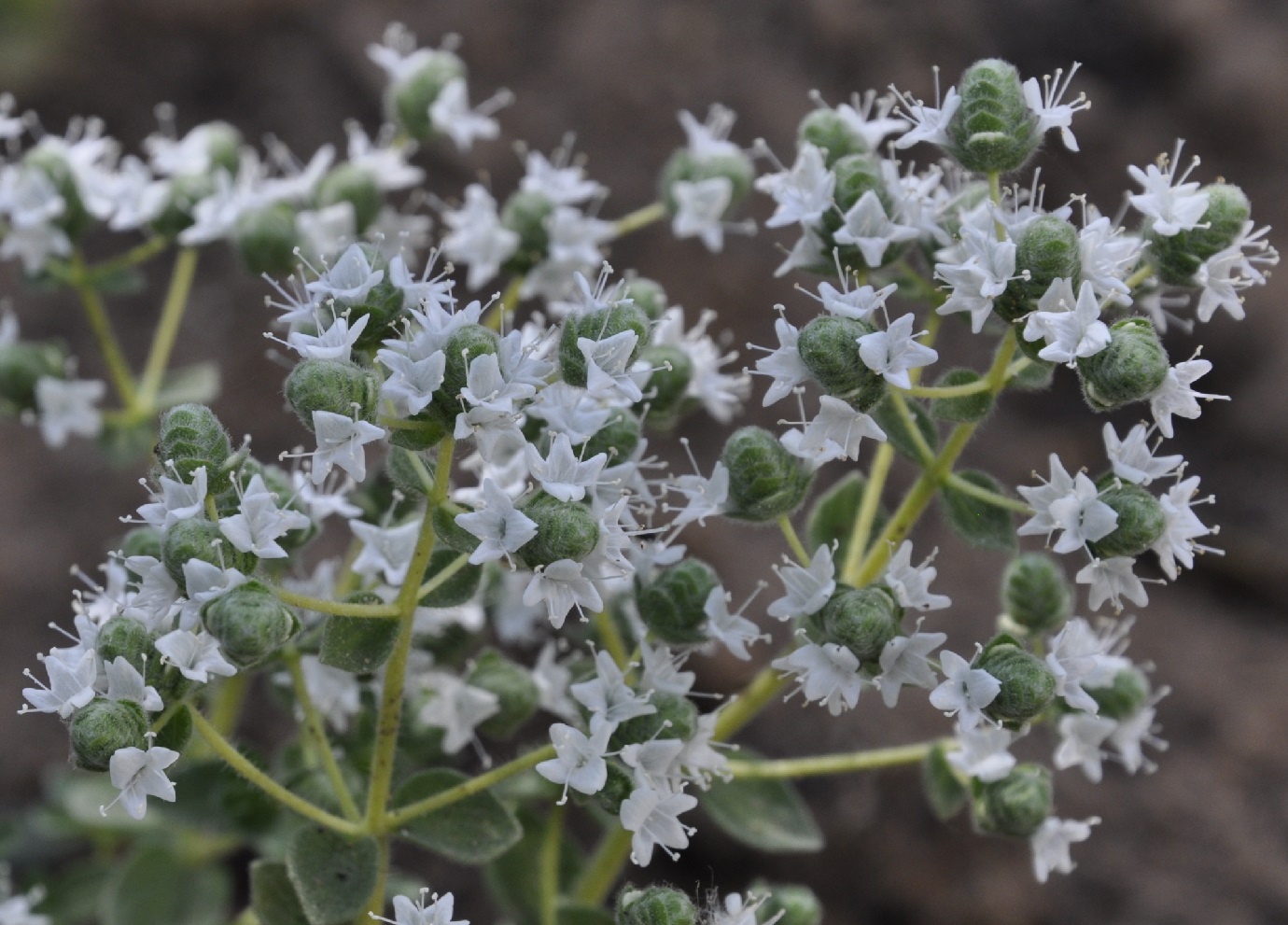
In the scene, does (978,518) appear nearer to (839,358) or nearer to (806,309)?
(839,358)

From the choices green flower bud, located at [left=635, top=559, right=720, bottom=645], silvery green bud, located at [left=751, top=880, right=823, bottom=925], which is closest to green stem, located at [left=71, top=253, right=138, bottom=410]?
green flower bud, located at [left=635, top=559, right=720, bottom=645]

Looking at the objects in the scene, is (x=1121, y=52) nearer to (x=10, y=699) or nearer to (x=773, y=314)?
(x=773, y=314)

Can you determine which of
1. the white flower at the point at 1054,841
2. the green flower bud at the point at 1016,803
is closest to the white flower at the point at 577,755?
the green flower bud at the point at 1016,803

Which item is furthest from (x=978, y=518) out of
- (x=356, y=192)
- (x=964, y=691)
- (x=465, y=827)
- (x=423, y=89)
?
(x=423, y=89)

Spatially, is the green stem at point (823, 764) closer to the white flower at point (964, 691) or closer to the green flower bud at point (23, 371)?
the white flower at point (964, 691)

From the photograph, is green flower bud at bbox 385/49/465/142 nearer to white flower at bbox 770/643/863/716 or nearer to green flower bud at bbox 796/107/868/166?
green flower bud at bbox 796/107/868/166

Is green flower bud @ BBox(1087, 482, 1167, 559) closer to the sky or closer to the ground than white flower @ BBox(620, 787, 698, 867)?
closer to the sky

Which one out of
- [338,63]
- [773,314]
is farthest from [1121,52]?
[338,63]
